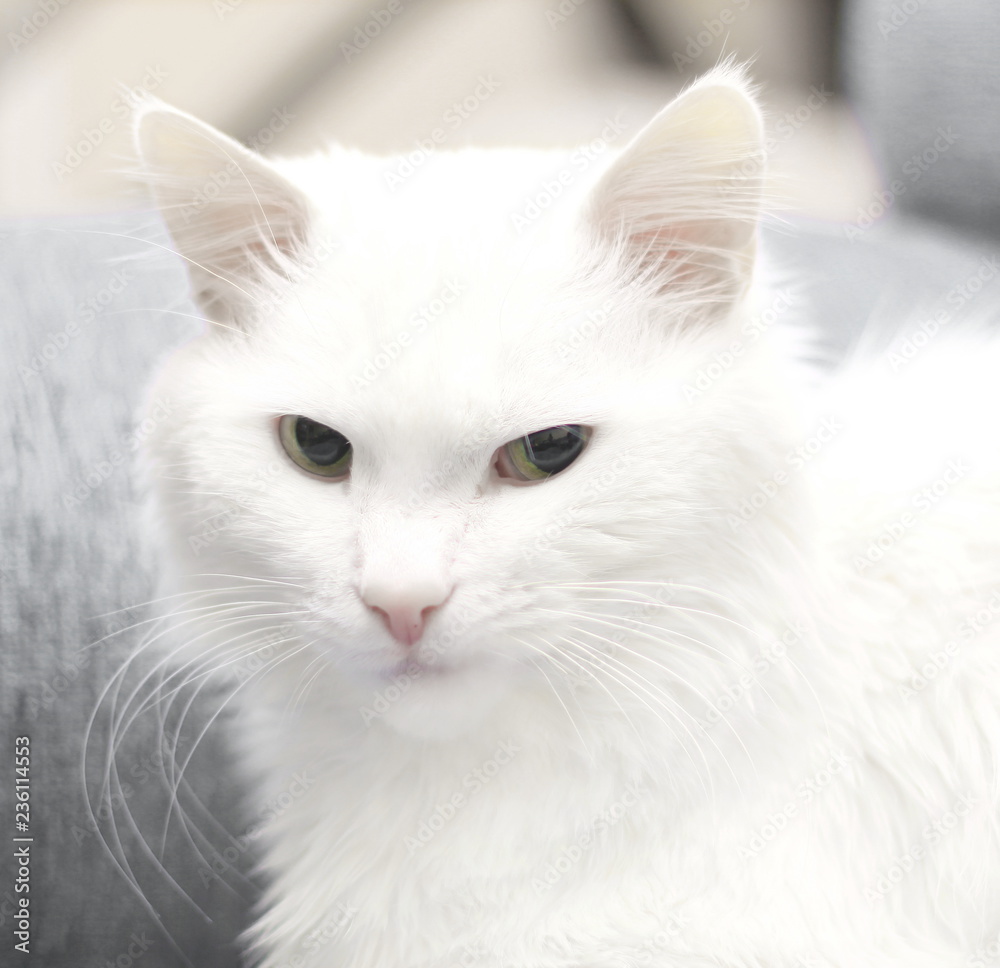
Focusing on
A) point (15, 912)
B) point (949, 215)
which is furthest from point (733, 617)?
point (949, 215)

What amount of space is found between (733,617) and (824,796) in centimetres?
20

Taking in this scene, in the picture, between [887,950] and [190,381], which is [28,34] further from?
[887,950]

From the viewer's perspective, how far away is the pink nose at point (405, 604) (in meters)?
0.73

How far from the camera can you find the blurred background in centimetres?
211

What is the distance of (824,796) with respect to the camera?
2.93ft
